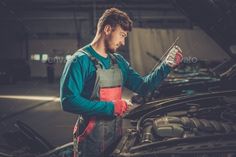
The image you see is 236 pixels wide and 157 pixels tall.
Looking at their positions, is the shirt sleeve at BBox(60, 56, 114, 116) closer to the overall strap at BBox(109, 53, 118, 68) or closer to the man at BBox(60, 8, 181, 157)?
the man at BBox(60, 8, 181, 157)

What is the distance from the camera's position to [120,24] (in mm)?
2424

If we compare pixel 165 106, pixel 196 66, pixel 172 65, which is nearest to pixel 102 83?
pixel 172 65

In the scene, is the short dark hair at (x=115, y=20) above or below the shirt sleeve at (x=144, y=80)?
above

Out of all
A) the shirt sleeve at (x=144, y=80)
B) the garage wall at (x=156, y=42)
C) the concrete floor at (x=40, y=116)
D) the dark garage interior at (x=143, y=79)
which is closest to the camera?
the shirt sleeve at (x=144, y=80)

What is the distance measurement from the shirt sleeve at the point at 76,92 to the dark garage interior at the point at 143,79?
5 centimetres

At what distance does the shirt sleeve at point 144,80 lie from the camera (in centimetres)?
280

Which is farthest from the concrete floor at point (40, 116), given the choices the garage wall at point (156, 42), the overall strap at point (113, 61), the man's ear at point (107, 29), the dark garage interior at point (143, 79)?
the garage wall at point (156, 42)

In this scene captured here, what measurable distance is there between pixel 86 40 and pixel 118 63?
19.4m

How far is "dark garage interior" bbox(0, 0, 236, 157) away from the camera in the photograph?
9.52 feet

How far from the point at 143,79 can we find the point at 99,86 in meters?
0.49

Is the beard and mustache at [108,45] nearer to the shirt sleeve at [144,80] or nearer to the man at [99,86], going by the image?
the man at [99,86]

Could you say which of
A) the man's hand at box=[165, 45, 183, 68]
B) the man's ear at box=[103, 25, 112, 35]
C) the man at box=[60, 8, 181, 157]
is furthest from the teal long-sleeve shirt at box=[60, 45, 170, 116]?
the man's hand at box=[165, 45, 183, 68]

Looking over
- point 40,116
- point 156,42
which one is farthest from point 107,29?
point 156,42

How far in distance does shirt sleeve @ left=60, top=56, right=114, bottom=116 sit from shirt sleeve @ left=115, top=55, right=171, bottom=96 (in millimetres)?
470
